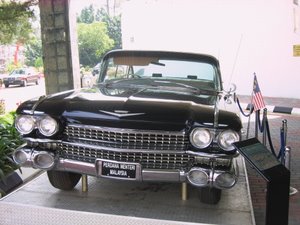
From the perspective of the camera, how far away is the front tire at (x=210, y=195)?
3.57 metres

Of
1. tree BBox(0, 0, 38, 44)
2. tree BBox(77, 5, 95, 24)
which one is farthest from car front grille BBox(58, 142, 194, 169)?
tree BBox(77, 5, 95, 24)

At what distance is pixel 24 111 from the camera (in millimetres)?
3789

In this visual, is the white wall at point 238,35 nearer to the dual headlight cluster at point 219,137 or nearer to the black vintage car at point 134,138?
the black vintage car at point 134,138

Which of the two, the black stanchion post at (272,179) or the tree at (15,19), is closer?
the black stanchion post at (272,179)

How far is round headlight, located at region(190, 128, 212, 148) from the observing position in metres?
3.38

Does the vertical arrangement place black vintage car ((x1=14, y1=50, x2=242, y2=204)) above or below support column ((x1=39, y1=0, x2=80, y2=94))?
below

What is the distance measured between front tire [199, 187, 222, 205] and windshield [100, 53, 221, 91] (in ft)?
4.74

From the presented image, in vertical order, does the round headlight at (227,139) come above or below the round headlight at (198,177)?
above

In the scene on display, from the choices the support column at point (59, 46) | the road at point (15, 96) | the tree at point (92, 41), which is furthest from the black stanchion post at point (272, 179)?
the tree at point (92, 41)

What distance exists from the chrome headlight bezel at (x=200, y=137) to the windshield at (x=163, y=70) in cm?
135

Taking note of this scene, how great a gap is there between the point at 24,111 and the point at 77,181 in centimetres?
94

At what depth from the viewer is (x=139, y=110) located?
3488 mm

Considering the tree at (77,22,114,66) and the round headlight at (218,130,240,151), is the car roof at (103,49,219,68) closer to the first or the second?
the round headlight at (218,130,240,151)

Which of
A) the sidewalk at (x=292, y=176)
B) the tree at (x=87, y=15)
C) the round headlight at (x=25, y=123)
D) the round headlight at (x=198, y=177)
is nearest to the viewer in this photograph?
the round headlight at (x=198, y=177)
